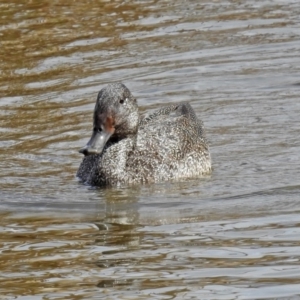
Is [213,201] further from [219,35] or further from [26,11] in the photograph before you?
[26,11]

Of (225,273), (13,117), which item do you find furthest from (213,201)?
(13,117)

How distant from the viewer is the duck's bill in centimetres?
1127

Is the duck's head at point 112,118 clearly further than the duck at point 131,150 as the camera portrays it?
No

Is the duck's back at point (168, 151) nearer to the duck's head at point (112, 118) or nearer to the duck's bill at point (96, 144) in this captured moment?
the duck's head at point (112, 118)

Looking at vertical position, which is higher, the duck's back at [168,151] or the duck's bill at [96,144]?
the duck's bill at [96,144]

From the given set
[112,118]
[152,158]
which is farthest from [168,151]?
[112,118]

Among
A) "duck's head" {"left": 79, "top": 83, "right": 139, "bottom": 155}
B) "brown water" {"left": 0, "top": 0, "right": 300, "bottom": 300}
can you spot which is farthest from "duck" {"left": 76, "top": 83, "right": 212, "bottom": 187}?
"brown water" {"left": 0, "top": 0, "right": 300, "bottom": 300}

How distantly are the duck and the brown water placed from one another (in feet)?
0.69

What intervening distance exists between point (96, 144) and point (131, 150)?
78 centimetres

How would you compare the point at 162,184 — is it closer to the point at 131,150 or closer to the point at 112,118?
the point at 131,150

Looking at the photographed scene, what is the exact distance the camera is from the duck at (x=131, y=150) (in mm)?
11625

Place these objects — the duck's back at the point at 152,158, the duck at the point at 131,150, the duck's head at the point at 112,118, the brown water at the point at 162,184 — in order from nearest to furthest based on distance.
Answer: the brown water at the point at 162,184, the duck's head at the point at 112,118, the duck at the point at 131,150, the duck's back at the point at 152,158

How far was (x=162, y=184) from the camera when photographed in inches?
465

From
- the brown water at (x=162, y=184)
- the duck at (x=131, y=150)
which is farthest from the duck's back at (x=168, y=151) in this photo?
the brown water at (x=162, y=184)
